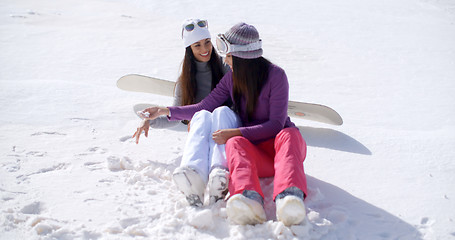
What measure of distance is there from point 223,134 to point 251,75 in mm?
411

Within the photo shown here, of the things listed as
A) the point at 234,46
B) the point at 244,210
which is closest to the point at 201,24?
the point at 234,46

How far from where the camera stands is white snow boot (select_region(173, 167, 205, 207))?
2.18m

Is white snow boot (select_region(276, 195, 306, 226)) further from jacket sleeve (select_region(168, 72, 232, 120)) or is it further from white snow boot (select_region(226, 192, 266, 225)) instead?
jacket sleeve (select_region(168, 72, 232, 120))

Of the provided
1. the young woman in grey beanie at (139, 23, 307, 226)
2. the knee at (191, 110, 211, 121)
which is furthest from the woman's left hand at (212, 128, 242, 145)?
the knee at (191, 110, 211, 121)

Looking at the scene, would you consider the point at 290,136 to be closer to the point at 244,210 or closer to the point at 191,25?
the point at 244,210

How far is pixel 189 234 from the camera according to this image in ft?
6.68

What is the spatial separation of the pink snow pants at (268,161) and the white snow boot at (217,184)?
4 centimetres

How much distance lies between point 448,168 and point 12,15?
25.5 ft

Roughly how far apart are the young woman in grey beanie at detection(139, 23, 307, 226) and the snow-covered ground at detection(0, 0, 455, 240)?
0.13 meters

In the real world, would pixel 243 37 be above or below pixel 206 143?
above

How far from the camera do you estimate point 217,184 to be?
2.18 m

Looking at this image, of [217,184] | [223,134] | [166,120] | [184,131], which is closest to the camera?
[217,184]

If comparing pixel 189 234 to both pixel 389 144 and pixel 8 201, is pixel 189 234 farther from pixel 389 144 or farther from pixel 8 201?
pixel 389 144

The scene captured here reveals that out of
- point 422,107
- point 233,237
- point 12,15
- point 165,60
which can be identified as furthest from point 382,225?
point 12,15
